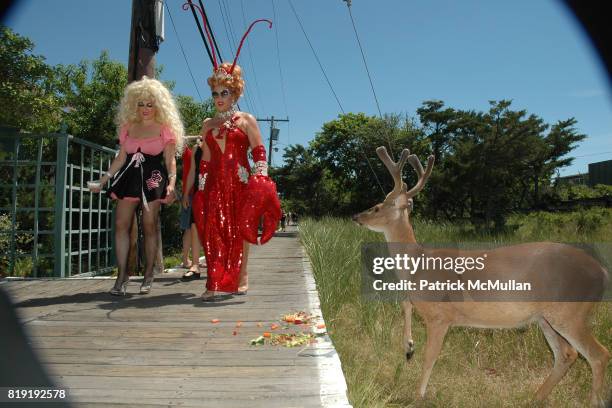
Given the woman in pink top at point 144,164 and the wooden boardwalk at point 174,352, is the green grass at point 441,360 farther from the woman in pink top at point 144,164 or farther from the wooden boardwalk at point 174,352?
the woman in pink top at point 144,164

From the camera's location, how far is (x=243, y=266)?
4.00m

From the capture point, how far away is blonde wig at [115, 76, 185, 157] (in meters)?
4.02

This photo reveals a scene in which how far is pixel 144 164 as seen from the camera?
3.98m

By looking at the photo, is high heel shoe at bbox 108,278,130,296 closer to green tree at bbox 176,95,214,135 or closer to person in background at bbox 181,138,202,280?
person in background at bbox 181,138,202,280

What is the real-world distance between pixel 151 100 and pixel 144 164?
0.58 meters

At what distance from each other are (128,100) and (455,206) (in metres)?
14.7

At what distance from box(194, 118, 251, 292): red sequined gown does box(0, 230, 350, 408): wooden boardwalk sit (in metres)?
0.27

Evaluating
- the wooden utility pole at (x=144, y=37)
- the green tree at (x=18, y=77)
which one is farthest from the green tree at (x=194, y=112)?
the wooden utility pole at (x=144, y=37)

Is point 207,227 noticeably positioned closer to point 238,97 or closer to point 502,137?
point 238,97

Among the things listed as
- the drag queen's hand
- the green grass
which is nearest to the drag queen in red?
the drag queen's hand

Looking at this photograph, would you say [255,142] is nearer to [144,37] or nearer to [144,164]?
[144,164]

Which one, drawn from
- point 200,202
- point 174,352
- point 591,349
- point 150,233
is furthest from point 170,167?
point 591,349

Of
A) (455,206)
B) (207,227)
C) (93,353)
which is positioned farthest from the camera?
(455,206)

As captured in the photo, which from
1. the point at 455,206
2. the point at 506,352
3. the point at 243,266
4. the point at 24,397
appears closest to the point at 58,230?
the point at 243,266
